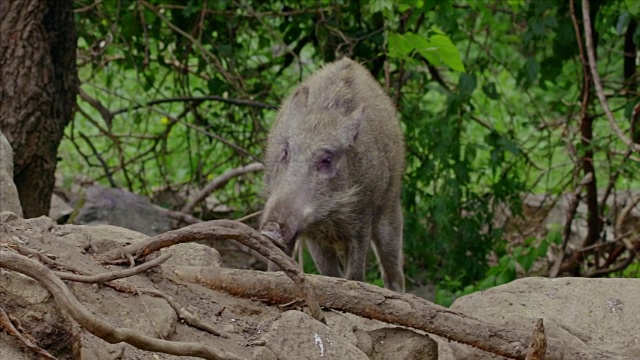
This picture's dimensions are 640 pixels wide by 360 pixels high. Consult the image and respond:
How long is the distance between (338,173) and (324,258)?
58 centimetres

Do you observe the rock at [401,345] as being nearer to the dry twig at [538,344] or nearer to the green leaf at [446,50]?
the dry twig at [538,344]

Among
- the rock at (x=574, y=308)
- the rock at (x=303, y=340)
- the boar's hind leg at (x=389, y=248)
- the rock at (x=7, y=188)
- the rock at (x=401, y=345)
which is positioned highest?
the rock at (x=7, y=188)

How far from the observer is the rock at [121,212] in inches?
335

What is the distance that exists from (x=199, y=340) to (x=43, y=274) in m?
0.75

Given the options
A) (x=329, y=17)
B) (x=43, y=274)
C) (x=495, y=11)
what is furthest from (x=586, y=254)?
(x=43, y=274)

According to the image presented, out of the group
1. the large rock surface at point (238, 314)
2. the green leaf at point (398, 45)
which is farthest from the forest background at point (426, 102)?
the large rock surface at point (238, 314)

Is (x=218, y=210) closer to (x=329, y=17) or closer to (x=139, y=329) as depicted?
(x=329, y=17)

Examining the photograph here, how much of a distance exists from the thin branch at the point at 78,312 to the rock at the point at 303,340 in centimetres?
54

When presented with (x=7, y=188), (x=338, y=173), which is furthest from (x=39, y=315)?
(x=338, y=173)

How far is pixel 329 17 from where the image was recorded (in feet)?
30.8

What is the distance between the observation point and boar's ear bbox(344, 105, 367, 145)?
672 cm

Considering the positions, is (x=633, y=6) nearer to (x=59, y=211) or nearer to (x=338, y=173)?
(x=338, y=173)

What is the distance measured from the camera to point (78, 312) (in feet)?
10.2

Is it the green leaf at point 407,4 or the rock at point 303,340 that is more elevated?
the green leaf at point 407,4
